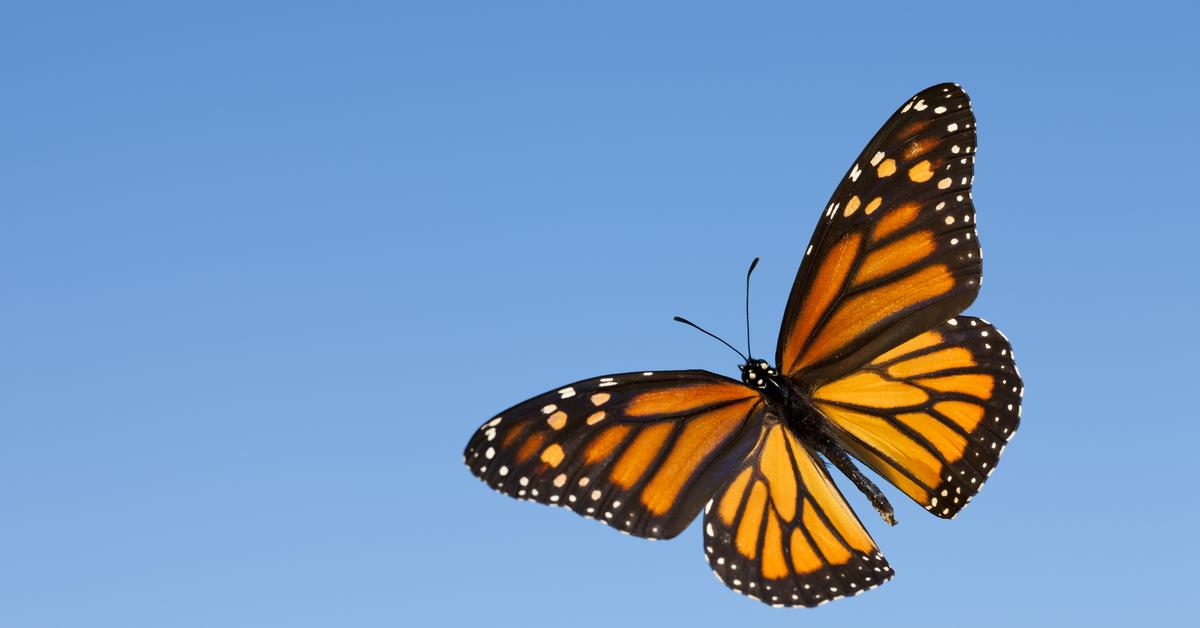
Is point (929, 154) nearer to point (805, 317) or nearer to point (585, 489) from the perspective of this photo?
point (805, 317)

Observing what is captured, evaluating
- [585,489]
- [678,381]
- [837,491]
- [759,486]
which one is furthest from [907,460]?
[585,489]

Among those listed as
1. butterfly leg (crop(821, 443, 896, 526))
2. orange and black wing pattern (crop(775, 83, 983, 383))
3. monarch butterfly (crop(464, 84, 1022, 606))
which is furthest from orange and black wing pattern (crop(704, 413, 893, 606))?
orange and black wing pattern (crop(775, 83, 983, 383))

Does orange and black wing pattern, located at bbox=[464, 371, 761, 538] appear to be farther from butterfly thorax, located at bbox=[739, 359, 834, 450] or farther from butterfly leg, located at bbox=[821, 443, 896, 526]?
butterfly leg, located at bbox=[821, 443, 896, 526]

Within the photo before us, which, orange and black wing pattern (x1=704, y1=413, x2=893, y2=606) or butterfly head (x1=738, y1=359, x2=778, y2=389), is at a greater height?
butterfly head (x1=738, y1=359, x2=778, y2=389)

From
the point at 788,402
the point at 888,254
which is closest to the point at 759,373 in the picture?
the point at 788,402

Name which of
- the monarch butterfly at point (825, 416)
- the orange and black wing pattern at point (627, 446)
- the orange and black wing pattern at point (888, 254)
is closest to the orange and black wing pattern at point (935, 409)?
the monarch butterfly at point (825, 416)

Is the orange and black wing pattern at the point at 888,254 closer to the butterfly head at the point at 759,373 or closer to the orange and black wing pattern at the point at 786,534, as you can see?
the butterfly head at the point at 759,373

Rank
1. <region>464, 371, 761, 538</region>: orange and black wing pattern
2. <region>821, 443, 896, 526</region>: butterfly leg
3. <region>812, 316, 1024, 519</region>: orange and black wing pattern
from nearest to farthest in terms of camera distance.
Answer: <region>821, 443, 896, 526</region>: butterfly leg → <region>464, 371, 761, 538</region>: orange and black wing pattern → <region>812, 316, 1024, 519</region>: orange and black wing pattern
